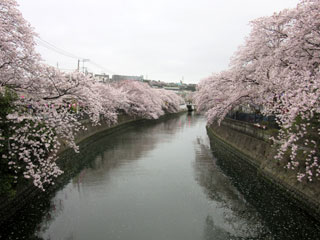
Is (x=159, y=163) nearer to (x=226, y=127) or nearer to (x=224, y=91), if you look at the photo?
(x=224, y=91)

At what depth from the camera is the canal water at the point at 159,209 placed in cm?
984

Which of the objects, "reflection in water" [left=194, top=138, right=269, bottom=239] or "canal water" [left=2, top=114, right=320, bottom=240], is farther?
"reflection in water" [left=194, top=138, right=269, bottom=239]

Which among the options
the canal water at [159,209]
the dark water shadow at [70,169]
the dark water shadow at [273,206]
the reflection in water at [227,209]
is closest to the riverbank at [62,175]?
the dark water shadow at [70,169]

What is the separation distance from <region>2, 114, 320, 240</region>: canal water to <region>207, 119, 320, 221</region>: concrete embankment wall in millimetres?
595

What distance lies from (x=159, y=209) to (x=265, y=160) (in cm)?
873

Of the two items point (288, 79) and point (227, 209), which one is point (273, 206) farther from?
point (288, 79)

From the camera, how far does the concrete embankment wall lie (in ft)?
36.5

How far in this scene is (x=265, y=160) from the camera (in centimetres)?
1683

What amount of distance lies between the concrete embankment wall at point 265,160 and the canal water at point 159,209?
1.95 feet

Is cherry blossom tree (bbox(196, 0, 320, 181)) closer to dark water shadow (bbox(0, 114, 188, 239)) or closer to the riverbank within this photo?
dark water shadow (bbox(0, 114, 188, 239))

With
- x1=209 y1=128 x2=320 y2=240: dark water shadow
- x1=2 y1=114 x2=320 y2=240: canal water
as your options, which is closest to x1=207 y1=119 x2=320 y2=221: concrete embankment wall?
x1=209 y1=128 x2=320 y2=240: dark water shadow

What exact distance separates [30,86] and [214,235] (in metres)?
9.79

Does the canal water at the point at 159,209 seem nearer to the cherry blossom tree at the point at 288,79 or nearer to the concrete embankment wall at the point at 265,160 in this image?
the concrete embankment wall at the point at 265,160

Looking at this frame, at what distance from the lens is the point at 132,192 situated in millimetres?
13844
